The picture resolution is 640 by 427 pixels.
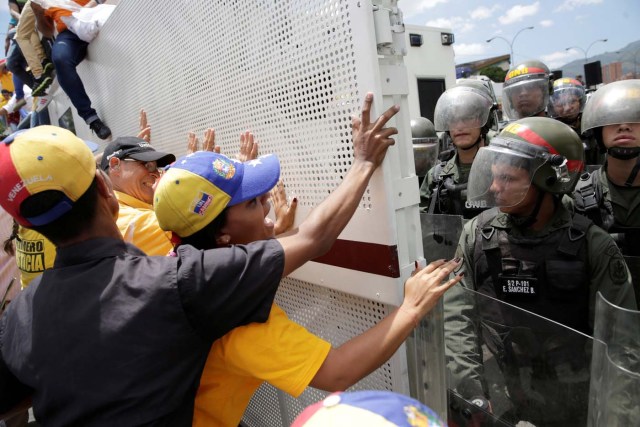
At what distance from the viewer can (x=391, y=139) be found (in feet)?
5.33

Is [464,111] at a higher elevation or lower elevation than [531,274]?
higher

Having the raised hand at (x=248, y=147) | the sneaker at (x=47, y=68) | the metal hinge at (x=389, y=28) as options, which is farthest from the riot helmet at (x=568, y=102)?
the sneaker at (x=47, y=68)

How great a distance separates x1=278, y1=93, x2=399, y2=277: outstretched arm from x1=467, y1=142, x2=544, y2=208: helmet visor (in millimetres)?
847

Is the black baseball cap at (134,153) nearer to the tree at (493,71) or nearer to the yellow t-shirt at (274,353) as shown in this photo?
the yellow t-shirt at (274,353)

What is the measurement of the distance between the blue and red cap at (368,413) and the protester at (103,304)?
513 millimetres

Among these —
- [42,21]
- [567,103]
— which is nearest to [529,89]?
[567,103]

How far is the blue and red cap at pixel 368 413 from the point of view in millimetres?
782

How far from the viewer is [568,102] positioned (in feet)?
18.4

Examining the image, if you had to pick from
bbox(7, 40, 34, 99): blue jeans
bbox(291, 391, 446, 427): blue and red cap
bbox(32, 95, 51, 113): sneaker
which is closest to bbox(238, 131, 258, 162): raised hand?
bbox(291, 391, 446, 427): blue and red cap

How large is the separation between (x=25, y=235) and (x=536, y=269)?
2616 millimetres

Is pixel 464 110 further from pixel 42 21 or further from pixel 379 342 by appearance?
pixel 42 21

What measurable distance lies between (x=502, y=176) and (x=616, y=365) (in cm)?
117

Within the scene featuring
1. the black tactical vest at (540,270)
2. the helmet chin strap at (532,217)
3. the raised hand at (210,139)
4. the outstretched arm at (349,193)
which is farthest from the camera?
the raised hand at (210,139)

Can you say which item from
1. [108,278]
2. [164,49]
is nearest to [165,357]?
[108,278]
